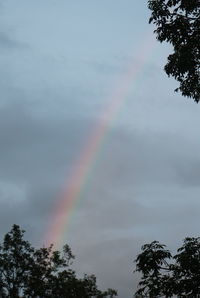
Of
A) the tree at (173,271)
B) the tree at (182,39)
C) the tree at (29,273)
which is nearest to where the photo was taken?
the tree at (173,271)

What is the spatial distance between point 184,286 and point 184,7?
11.2 metres

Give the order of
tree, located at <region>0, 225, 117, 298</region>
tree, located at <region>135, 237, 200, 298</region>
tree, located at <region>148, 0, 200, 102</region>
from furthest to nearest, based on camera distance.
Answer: tree, located at <region>0, 225, 117, 298</region> → tree, located at <region>148, 0, 200, 102</region> → tree, located at <region>135, 237, 200, 298</region>

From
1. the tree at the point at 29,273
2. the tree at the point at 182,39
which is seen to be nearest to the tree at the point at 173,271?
the tree at the point at 182,39

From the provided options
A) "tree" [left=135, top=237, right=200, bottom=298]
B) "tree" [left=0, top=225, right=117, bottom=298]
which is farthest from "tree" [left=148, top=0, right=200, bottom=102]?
"tree" [left=0, top=225, right=117, bottom=298]

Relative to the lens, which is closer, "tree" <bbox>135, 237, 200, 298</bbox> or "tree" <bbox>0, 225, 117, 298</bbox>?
"tree" <bbox>135, 237, 200, 298</bbox>

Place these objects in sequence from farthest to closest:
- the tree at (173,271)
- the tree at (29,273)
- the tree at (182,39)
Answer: the tree at (29,273) < the tree at (182,39) < the tree at (173,271)

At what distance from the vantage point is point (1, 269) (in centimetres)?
5534

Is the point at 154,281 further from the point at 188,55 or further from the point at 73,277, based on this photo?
the point at 73,277

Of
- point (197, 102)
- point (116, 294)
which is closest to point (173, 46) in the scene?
point (197, 102)

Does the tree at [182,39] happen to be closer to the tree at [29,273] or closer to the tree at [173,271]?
the tree at [173,271]

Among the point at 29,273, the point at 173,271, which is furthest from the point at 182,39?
the point at 29,273

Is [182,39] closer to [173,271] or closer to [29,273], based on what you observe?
[173,271]

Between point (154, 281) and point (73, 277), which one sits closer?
point (154, 281)

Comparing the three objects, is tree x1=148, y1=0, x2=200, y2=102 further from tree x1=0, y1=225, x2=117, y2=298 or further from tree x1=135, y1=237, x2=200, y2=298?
tree x1=0, y1=225, x2=117, y2=298
